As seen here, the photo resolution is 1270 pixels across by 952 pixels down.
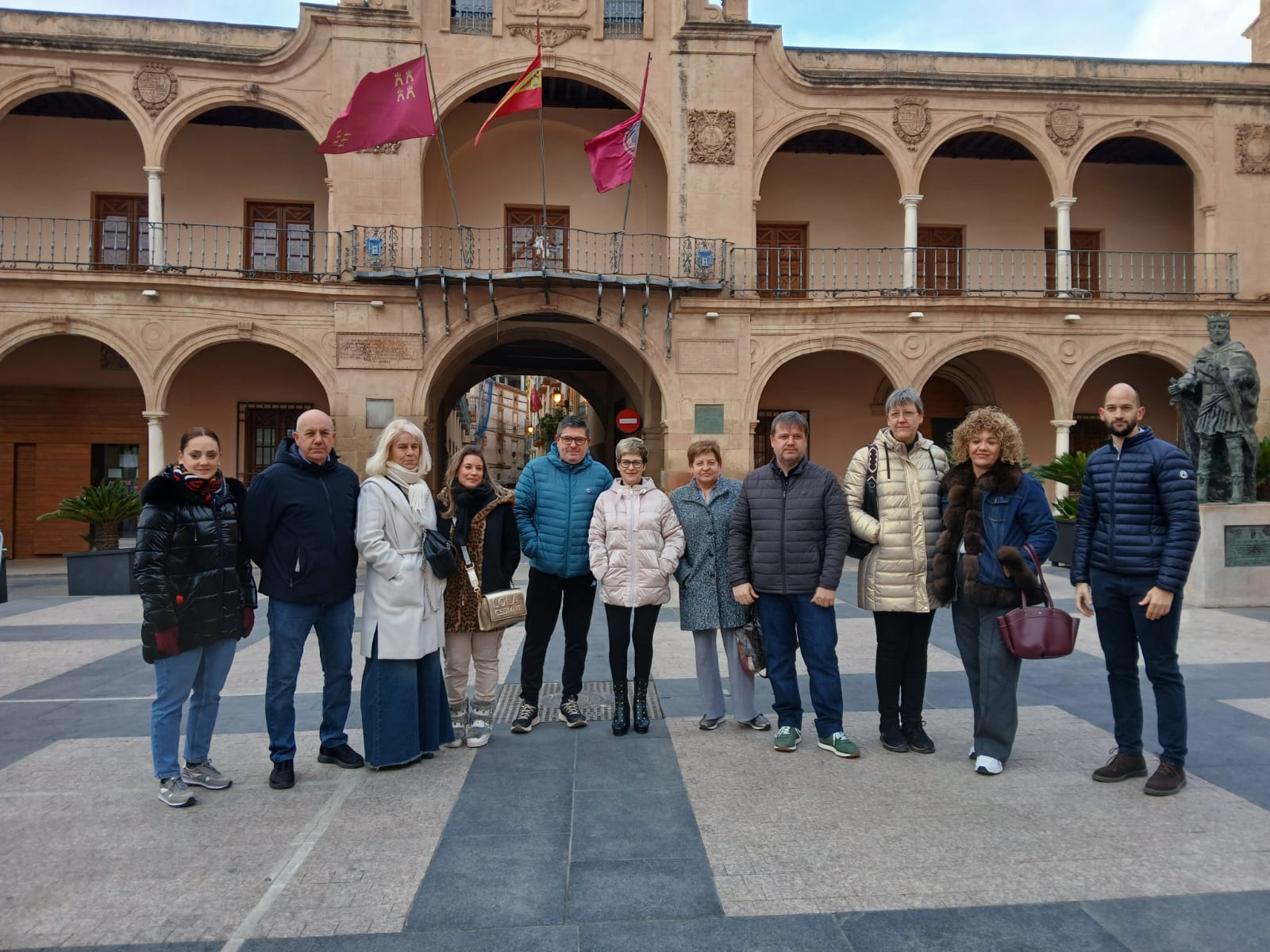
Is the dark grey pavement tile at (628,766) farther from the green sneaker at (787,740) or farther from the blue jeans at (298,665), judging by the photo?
the blue jeans at (298,665)

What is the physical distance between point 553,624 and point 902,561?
6.95ft

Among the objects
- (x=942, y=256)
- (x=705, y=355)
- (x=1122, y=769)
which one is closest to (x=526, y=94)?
(x=705, y=355)

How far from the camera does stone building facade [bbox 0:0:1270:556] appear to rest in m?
14.1

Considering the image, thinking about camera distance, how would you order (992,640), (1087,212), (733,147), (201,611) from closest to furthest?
1. (201,611)
2. (992,640)
3. (733,147)
4. (1087,212)

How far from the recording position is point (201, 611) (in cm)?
368

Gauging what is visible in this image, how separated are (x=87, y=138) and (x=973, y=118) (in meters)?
17.7

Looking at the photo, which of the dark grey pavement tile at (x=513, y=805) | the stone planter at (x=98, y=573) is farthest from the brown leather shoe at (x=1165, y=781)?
the stone planter at (x=98, y=573)

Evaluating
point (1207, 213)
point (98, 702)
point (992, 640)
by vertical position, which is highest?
point (1207, 213)

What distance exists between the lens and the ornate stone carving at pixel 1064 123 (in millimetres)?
15453

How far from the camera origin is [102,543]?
11.4 meters

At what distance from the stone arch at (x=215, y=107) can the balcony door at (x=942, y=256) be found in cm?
1241

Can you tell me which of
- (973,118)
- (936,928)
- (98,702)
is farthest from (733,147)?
(936,928)

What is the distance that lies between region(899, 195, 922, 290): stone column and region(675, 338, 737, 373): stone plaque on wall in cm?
385

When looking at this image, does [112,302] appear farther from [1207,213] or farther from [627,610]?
[1207,213]
